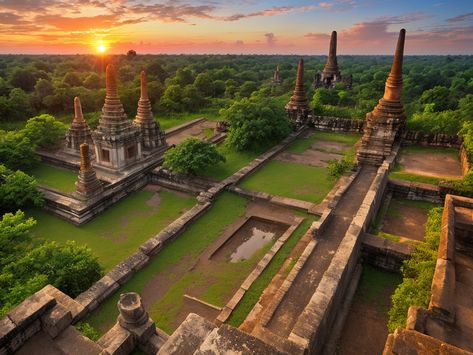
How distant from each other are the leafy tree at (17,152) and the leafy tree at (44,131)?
1.03 metres

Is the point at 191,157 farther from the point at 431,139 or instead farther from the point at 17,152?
the point at 431,139

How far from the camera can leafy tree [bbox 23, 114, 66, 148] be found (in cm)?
2270

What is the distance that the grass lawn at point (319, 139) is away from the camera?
21700 millimetres

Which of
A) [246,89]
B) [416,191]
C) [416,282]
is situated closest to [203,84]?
[246,89]

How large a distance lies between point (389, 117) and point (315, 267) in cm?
1385

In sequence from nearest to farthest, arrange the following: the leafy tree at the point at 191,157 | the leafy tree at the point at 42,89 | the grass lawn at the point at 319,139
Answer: the leafy tree at the point at 191,157 → the grass lawn at the point at 319,139 → the leafy tree at the point at 42,89

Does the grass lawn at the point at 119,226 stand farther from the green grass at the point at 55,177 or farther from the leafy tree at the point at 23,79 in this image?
the leafy tree at the point at 23,79

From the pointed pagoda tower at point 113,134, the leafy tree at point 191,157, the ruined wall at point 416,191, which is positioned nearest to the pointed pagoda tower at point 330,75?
the leafy tree at point 191,157

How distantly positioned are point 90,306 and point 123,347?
409cm

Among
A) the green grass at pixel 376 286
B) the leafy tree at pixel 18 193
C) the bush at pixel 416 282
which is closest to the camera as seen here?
the bush at pixel 416 282

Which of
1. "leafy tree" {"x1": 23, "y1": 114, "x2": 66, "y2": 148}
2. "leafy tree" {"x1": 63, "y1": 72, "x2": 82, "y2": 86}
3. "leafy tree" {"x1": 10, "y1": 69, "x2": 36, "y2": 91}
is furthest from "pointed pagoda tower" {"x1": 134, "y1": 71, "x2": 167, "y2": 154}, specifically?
"leafy tree" {"x1": 10, "y1": 69, "x2": 36, "y2": 91}

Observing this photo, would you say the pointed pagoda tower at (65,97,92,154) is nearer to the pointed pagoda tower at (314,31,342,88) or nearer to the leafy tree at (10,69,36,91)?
the pointed pagoda tower at (314,31,342,88)

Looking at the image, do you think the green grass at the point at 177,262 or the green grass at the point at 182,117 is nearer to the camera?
the green grass at the point at 177,262

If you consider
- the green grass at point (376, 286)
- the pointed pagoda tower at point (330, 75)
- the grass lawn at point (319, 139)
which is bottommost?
the green grass at point (376, 286)
